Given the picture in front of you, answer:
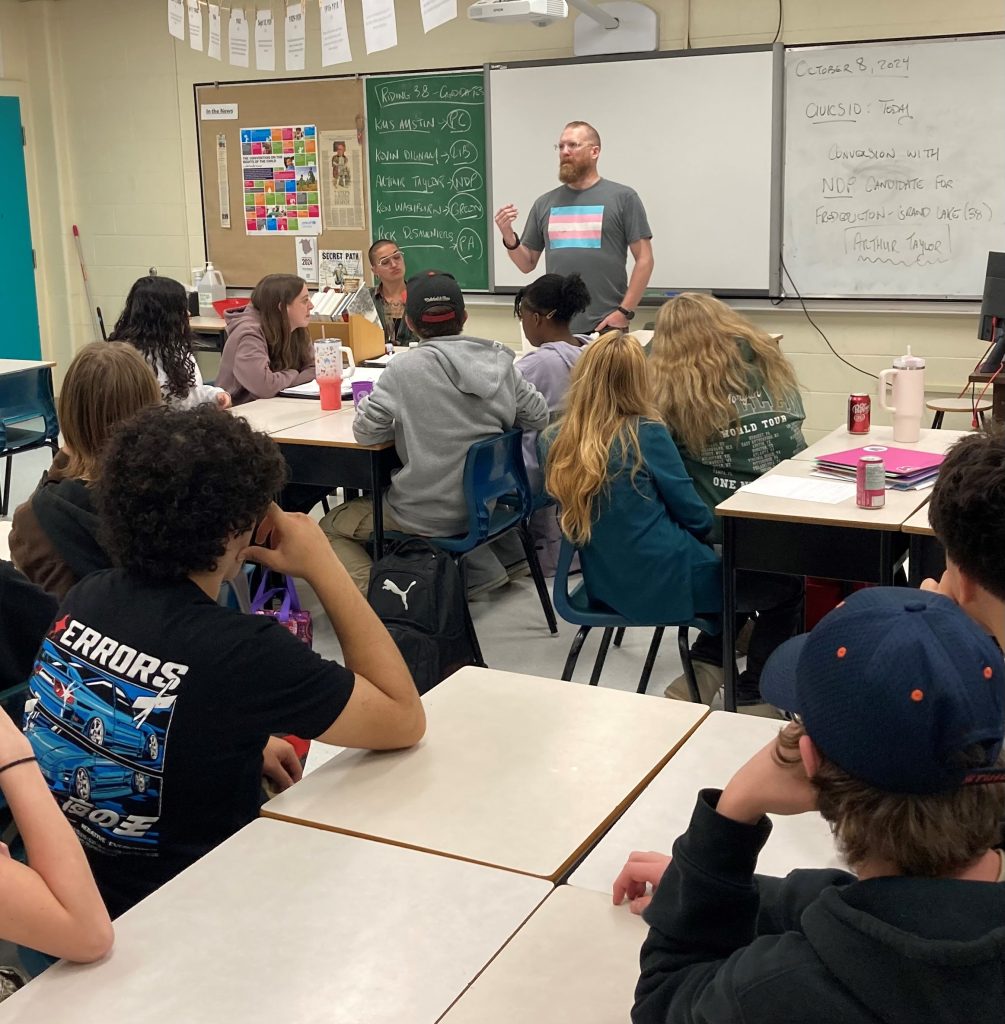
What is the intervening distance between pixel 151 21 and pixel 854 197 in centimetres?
443

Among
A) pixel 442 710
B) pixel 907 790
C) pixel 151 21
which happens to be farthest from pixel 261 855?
pixel 151 21

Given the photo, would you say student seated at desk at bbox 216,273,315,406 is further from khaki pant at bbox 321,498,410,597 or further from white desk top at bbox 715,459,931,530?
white desk top at bbox 715,459,931,530

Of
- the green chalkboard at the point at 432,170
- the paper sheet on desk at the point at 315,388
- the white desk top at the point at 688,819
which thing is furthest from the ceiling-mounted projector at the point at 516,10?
the white desk top at the point at 688,819

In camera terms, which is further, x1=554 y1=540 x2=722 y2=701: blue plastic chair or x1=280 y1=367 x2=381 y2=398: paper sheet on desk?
x1=280 y1=367 x2=381 y2=398: paper sheet on desk

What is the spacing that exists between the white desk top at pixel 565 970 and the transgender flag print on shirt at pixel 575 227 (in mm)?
5003

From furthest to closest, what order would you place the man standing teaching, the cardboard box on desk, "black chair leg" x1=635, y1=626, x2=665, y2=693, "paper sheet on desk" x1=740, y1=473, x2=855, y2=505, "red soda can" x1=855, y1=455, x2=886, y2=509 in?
the man standing teaching < the cardboard box on desk < "black chair leg" x1=635, y1=626, x2=665, y2=693 < "paper sheet on desk" x1=740, y1=473, x2=855, y2=505 < "red soda can" x1=855, y1=455, x2=886, y2=509

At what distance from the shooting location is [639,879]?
1.32m

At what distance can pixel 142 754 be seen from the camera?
4.99ft

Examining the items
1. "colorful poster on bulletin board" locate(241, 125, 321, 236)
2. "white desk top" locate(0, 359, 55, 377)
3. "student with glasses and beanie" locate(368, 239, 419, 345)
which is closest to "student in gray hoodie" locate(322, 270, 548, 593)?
"student with glasses and beanie" locate(368, 239, 419, 345)

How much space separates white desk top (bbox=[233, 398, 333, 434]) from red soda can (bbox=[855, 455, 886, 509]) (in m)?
1.99

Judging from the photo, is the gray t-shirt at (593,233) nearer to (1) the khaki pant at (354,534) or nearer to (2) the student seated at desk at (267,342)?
(2) the student seated at desk at (267,342)

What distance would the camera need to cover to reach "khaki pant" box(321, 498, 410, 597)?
4168 mm

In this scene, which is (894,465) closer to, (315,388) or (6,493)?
(315,388)

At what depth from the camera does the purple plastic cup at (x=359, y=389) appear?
4.54 meters
